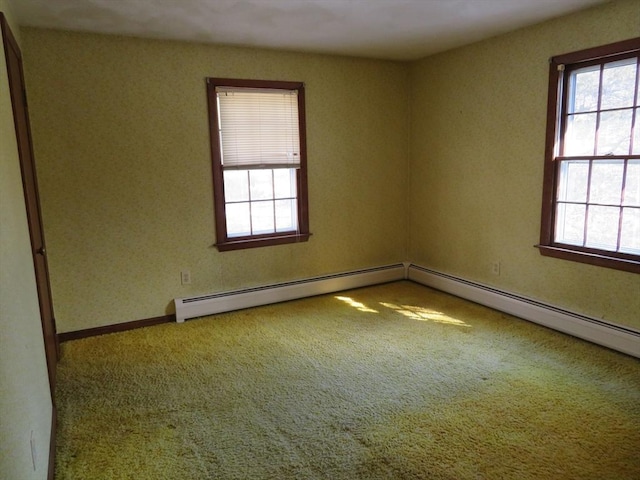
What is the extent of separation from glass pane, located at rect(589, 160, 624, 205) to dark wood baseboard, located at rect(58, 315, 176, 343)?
360 cm

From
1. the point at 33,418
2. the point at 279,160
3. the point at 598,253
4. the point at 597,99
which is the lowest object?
the point at 33,418

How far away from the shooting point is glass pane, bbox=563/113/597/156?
11.0 feet

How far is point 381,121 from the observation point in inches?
192

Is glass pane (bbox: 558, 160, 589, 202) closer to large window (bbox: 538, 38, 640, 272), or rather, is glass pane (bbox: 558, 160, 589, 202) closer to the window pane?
large window (bbox: 538, 38, 640, 272)

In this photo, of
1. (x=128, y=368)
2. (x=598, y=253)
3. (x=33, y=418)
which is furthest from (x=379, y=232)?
(x=33, y=418)

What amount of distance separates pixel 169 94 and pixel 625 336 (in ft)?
13.0

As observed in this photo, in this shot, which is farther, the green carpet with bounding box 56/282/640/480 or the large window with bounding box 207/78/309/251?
the large window with bounding box 207/78/309/251

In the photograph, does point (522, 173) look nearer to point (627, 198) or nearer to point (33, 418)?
point (627, 198)

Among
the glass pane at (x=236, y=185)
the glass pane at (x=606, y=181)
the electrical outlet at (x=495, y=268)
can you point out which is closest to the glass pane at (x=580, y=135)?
the glass pane at (x=606, y=181)

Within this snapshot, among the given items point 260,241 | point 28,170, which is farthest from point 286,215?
point 28,170

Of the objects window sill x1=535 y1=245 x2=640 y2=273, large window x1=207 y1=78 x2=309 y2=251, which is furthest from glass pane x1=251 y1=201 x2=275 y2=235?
window sill x1=535 y1=245 x2=640 y2=273

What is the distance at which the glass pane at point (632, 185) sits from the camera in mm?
3117

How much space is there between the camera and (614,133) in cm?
323

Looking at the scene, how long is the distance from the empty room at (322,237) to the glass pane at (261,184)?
0.02 metres
